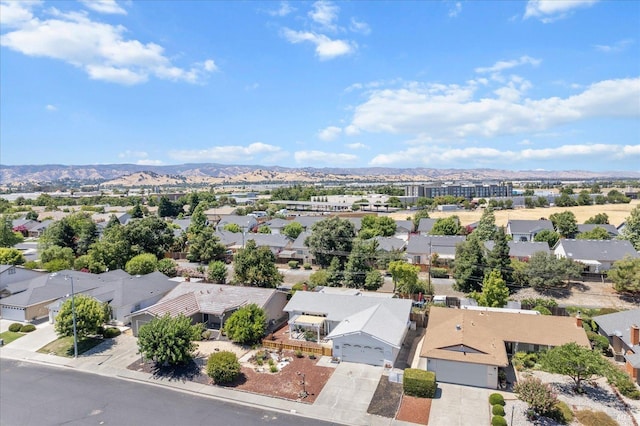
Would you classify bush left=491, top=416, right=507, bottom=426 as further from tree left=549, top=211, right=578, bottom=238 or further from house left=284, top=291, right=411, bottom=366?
tree left=549, top=211, right=578, bottom=238

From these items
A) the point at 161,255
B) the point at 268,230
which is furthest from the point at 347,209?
the point at 161,255

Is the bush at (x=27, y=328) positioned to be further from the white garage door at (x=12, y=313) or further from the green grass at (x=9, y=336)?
the white garage door at (x=12, y=313)

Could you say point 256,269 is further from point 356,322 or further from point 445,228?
point 445,228

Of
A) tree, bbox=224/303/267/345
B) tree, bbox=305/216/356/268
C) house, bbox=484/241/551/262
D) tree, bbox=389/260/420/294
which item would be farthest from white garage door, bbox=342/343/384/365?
house, bbox=484/241/551/262

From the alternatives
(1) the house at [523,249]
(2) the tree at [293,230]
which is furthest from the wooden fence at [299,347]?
(2) the tree at [293,230]

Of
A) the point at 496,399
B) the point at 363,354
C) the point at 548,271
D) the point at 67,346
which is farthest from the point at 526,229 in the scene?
the point at 67,346

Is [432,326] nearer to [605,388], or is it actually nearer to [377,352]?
[377,352]
